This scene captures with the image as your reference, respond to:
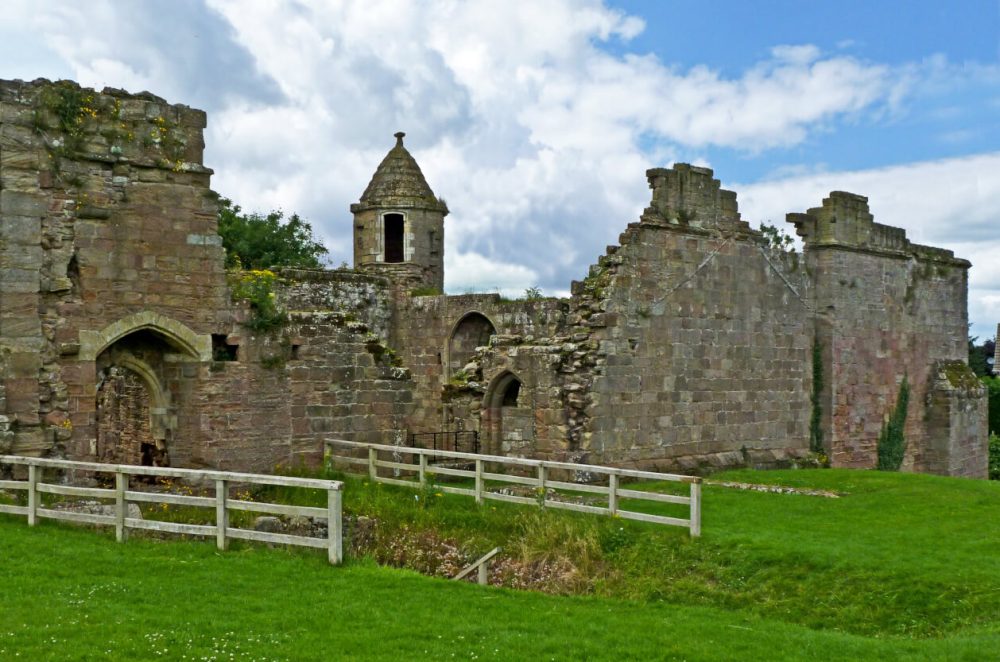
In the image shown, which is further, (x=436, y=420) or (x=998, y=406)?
(x=998, y=406)

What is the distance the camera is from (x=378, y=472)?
18.9 m

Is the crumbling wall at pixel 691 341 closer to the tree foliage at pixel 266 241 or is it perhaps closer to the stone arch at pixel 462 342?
the stone arch at pixel 462 342

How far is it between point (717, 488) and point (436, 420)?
40.7 ft

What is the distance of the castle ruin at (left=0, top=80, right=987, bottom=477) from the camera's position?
1534 centimetres

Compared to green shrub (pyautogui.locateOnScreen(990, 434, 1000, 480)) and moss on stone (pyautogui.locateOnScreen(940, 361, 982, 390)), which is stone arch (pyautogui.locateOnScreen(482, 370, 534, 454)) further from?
green shrub (pyautogui.locateOnScreen(990, 434, 1000, 480))

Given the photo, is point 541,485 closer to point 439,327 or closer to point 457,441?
point 457,441

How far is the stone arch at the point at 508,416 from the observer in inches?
765

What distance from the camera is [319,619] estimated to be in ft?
30.7

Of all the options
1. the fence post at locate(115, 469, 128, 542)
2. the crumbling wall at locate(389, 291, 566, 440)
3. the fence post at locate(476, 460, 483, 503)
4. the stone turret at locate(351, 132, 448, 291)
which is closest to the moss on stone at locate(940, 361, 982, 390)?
→ the crumbling wall at locate(389, 291, 566, 440)

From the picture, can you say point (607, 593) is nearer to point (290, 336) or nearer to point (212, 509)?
point (212, 509)

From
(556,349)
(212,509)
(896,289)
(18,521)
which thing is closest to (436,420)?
(556,349)

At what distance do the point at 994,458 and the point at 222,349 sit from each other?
26226 mm

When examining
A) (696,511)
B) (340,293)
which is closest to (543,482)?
(696,511)

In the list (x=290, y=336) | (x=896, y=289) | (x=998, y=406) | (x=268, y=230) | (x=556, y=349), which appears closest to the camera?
(x=290, y=336)
